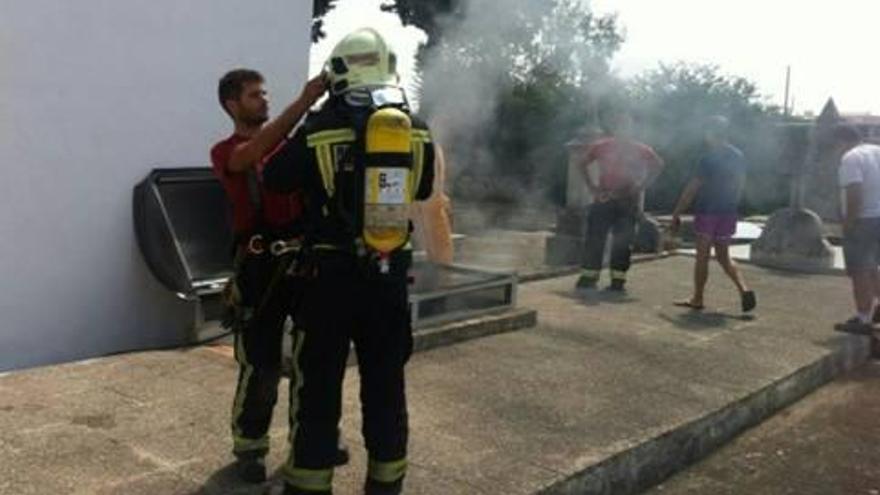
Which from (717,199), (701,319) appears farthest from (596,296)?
(717,199)

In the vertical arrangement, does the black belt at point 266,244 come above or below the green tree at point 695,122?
below

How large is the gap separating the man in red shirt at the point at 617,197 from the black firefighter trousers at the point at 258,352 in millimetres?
5330

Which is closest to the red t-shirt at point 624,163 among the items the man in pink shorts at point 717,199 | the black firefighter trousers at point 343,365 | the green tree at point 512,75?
the man in pink shorts at point 717,199

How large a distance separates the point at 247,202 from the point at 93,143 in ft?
8.18

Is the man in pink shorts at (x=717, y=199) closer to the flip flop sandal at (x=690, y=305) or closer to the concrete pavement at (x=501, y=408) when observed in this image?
the flip flop sandal at (x=690, y=305)

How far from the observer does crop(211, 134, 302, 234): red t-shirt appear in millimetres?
3447

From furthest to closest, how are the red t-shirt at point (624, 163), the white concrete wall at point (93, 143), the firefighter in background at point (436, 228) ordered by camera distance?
the red t-shirt at point (624, 163), the firefighter in background at point (436, 228), the white concrete wall at point (93, 143)

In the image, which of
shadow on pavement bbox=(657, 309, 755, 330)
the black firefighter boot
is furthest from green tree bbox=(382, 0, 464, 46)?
the black firefighter boot

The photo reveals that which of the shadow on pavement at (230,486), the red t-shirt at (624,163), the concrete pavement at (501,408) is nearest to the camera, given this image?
A: the shadow on pavement at (230,486)

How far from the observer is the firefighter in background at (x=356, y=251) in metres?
2.94

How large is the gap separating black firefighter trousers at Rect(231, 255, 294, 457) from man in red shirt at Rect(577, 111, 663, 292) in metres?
5.33

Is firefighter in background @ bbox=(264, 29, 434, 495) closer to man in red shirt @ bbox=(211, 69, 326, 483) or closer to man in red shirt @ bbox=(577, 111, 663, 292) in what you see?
man in red shirt @ bbox=(211, 69, 326, 483)

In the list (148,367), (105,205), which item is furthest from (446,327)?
(105,205)

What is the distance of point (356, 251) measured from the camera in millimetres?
3012
